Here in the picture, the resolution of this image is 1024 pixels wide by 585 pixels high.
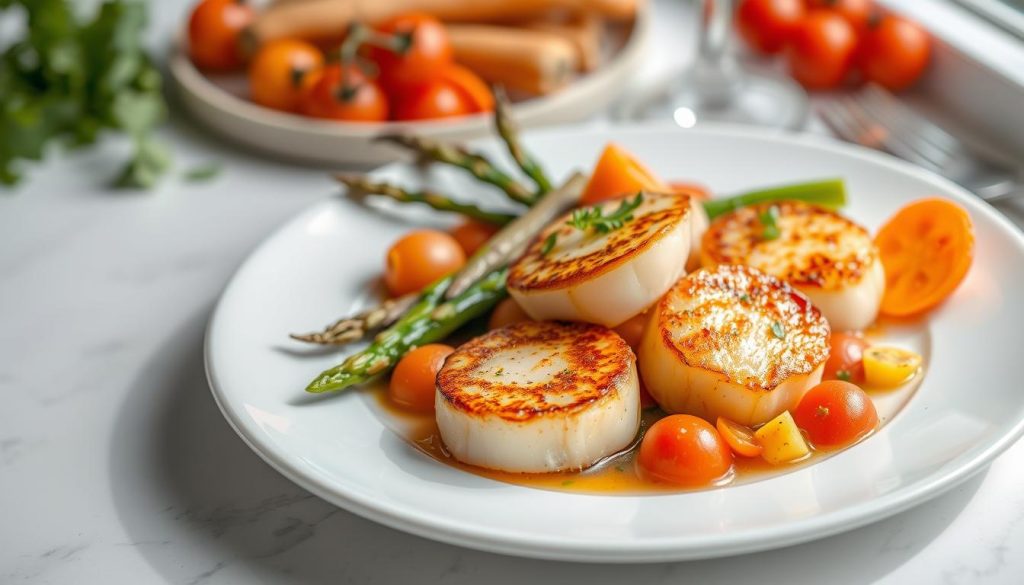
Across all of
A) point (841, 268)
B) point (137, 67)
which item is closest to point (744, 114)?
point (841, 268)

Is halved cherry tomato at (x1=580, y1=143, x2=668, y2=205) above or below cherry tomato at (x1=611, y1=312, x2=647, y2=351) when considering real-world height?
above

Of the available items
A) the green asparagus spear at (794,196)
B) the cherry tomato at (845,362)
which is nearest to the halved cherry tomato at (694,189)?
the green asparagus spear at (794,196)

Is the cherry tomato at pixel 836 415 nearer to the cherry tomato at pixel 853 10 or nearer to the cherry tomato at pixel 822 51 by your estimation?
the cherry tomato at pixel 822 51

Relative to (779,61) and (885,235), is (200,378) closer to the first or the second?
(885,235)

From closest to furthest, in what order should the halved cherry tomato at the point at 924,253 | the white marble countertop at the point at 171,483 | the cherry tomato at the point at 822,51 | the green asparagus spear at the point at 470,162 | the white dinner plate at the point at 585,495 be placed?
the white dinner plate at the point at 585,495 → the white marble countertop at the point at 171,483 → the halved cherry tomato at the point at 924,253 → the green asparagus spear at the point at 470,162 → the cherry tomato at the point at 822,51

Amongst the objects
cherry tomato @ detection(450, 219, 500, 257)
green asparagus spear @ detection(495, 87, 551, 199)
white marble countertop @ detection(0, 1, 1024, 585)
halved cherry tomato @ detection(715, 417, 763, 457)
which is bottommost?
white marble countertop @ detection(0, 1, 1024, 585)

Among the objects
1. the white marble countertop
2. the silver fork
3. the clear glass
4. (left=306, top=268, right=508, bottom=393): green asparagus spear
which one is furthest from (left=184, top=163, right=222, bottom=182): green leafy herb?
the silver fork

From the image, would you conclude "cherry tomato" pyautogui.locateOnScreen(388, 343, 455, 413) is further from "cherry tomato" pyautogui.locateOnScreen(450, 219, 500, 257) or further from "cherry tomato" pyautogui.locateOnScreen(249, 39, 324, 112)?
"cherry tomato" pyautogui.locateOnScreen(249, 39, 324, 112)
